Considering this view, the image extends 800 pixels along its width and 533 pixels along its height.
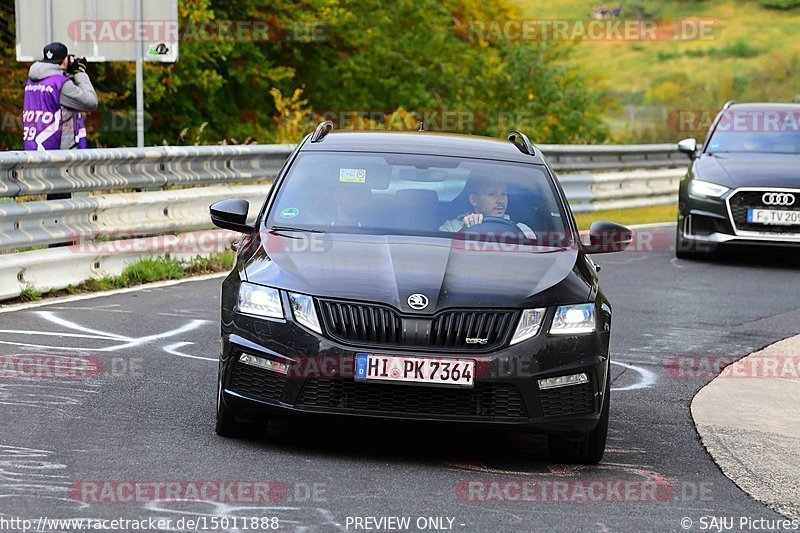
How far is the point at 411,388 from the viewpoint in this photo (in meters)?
6.55

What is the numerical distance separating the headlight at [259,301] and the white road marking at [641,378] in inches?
112

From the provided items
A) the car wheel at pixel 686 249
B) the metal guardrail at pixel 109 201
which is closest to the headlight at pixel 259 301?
the metal guardrail at pixel 109 201

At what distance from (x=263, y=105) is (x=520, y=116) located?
711 centimetres

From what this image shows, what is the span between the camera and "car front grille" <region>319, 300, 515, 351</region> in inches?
257

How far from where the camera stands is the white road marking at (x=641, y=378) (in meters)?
9.01

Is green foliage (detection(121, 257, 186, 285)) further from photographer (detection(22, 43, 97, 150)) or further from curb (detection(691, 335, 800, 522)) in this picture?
curb (detection(691, 335, 800, 522))

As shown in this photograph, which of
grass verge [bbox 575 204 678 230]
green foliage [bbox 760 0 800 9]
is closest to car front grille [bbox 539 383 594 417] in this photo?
grass verge [bbox 575 204 678 230]

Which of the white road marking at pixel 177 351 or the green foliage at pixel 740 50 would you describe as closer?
the white road marking at pixel 177 351

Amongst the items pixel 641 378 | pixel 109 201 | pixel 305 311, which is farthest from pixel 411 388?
pixel 109 201

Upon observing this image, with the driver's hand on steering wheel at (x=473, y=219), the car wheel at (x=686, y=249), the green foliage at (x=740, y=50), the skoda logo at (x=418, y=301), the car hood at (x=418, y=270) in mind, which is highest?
the driver's hand on steering wheel at (x=473, y=219)

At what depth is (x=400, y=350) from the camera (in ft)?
21.2

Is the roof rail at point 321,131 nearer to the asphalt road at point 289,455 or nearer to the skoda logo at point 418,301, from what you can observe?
the asphalt road at point 289,455

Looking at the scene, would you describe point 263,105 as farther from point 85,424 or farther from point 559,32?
point 85,424

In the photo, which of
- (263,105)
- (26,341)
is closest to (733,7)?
(263,105)
